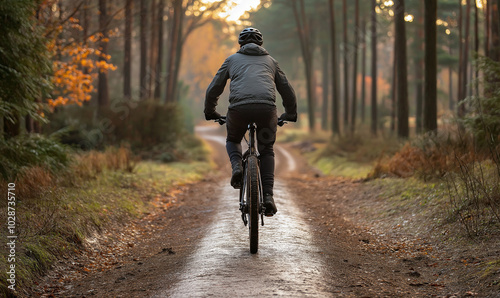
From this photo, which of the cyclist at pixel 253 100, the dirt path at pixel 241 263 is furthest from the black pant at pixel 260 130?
the dirt path at pixel 241 263

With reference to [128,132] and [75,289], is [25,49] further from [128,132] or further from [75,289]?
[128,132]

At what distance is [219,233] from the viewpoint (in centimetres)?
855

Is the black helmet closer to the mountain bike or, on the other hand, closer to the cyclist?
the cyclist

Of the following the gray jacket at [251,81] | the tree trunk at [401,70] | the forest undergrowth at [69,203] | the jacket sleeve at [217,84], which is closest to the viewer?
the forest undergrowth at [69,203]

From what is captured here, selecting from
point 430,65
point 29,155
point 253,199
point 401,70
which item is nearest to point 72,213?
point 29,155

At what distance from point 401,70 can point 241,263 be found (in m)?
14.9

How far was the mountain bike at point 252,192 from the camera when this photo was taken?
669 centimetres

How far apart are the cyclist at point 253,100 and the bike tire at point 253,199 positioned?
303mm

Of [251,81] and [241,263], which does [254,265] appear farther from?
[251,81]

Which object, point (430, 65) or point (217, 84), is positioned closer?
point (217, 84)

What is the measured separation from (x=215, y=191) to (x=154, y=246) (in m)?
6.19

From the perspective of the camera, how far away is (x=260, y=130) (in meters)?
A: 7.06

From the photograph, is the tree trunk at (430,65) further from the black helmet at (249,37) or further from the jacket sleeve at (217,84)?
the jacket sleeve at (217,84)

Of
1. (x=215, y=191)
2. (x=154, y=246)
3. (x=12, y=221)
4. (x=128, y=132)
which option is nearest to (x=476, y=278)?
(x=154, y=246)
